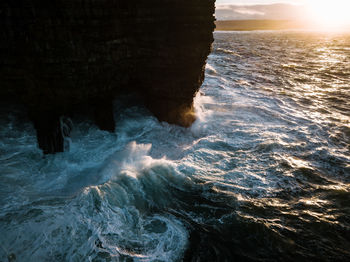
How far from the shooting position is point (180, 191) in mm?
8281

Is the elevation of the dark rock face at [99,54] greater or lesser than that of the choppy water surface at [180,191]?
greater

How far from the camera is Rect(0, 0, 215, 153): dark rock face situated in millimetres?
8125

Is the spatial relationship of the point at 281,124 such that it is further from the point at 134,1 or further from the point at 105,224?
the point at 105,224

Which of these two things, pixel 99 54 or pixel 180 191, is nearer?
pixel 180 191

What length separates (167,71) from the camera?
1172 centimetres

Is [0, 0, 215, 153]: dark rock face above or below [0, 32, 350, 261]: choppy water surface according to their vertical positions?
above

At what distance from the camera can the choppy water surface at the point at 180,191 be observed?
6.29m

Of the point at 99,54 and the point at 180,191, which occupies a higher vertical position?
the point at 99,54

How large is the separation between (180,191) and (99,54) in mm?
6703

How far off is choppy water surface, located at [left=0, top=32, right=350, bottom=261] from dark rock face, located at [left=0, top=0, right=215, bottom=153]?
1436mm

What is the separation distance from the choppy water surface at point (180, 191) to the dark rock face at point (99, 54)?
1436 millimetres

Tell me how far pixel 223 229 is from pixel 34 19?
9648 mm

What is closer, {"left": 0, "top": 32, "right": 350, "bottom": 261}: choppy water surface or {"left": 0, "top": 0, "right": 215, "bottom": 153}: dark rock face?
{"left": 0, "top": 32, "right": 350, "bottom": 261}: choppy water surface

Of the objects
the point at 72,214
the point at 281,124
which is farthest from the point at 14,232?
the point at 281,124
